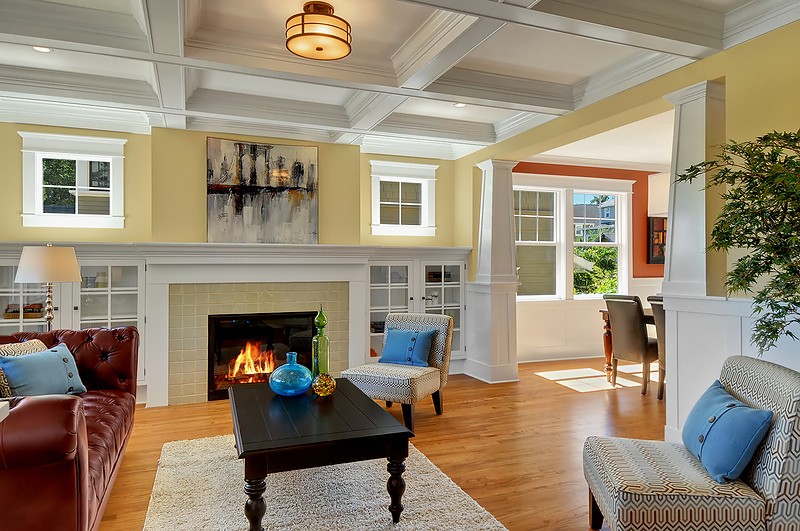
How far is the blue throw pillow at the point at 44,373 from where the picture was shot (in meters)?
2.80

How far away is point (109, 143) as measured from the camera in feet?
16.1

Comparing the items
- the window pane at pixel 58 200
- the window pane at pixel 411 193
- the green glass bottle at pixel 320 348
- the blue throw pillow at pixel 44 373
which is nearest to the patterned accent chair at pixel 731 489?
the green glass bottle at pixel 320 348

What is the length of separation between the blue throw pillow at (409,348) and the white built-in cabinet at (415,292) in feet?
3.68

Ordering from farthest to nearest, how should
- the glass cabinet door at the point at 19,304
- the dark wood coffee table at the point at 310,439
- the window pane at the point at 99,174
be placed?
the window pane at the point at 99,174, the glass cabinet door at the point at 19,304, the dark wood coffee table at the point at 310,439

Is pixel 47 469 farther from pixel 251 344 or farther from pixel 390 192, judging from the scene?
pixel 390 192

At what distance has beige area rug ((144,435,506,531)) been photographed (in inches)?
99.6

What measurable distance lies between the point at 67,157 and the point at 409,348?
11.9ft

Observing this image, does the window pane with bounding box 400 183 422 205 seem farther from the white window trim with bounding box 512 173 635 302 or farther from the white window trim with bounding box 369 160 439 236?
the white window trim with bounding box 512 173 635 302

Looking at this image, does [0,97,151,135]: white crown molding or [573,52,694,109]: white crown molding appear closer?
[573,52,694,109]: white crown molding

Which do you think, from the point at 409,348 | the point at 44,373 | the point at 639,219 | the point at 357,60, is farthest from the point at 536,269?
the point at 44,373

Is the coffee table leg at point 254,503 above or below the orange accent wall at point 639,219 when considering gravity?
below

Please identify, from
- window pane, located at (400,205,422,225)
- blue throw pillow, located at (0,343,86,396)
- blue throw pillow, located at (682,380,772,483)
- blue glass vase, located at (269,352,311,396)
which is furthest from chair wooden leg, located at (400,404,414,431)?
window pane, located at (400,205,422,225)

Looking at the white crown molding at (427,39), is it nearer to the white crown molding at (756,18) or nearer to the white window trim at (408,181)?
the white crown molding at (756,18)

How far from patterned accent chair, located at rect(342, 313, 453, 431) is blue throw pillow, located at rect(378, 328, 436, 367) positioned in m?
0.06
